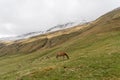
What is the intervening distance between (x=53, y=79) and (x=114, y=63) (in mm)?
8962

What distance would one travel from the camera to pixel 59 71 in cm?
3638

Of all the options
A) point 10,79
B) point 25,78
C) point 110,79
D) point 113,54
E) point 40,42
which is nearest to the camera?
point 110,79

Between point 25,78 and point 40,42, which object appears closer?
point 25,78

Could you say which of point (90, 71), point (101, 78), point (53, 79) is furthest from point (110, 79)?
point (53, 79)

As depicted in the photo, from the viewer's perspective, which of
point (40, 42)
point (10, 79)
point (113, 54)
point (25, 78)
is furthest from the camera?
point (40, 42)

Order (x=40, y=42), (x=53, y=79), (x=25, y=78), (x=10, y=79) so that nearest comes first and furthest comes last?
(x=53, y=79)
(x=25, y=78)
(x=10, y=79)
(x=40, y=42)

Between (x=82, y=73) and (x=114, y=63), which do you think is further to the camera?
Result: (x=114, y=63)

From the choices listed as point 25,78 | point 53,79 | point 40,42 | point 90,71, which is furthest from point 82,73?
point 40,42

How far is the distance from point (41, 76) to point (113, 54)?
43.4 ft

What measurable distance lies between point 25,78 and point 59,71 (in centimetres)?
455

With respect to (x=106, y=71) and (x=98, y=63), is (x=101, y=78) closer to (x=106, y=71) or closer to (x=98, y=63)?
(x=106, y=71)

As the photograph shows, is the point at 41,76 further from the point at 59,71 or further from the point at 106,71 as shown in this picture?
the point at 106,71

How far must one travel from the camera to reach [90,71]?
3516 centimetres

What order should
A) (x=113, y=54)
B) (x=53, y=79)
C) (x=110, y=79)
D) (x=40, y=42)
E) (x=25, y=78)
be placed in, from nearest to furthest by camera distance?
(x=110, y=79)
(x=53, y=79)
(x=25, y=78)
(x=113, y=54)
(x=40, y=42)
